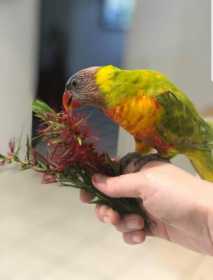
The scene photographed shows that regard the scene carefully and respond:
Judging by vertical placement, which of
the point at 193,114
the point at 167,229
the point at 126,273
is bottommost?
the point at 126,273

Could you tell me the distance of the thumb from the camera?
0.61 metres

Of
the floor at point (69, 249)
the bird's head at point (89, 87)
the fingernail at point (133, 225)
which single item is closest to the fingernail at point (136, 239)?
the fingernail at point (133, 225)

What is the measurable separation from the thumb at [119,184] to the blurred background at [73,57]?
76 centimetres

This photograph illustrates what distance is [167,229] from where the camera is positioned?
820 millimetres

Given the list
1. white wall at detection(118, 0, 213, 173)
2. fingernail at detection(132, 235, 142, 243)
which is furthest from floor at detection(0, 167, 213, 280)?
fingernail at detection(132, 235, 142, 243)

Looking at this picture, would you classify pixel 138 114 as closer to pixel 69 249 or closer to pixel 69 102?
pixel 69 102

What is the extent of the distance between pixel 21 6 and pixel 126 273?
96 centimetres

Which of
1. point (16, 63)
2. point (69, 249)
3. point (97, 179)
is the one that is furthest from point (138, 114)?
point (16, 63)

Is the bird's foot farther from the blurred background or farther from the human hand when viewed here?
the blurred background

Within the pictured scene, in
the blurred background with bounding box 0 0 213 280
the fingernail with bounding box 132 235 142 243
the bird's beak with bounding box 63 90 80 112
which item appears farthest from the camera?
the blurred background with bounding box 0 0 213 280

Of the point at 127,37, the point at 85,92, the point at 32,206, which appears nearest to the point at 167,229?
the point at 85,92

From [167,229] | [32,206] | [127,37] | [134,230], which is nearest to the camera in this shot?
[134,230]

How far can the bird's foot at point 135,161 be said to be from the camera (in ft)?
2.15

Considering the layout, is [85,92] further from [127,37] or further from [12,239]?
[127,37]
